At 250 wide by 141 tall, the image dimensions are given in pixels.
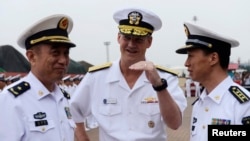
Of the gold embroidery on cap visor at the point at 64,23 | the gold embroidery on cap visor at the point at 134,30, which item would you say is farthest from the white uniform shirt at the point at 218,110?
the gold embroidery on cap visor at the point at 64,23

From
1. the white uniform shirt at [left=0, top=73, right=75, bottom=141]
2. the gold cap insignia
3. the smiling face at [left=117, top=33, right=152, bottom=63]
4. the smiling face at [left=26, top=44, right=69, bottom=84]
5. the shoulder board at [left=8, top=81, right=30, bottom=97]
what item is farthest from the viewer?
the gold cap insignia

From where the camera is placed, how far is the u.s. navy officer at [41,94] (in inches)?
93.3

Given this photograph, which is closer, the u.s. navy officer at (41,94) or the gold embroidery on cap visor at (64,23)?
the u.s. navy officer at (41,94)

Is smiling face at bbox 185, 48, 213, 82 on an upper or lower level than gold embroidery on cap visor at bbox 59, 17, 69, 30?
lower

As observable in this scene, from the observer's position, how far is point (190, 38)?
2.82 meters

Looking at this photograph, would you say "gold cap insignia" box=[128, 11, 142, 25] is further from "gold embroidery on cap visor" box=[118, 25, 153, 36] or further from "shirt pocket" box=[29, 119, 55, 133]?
"shirt pocket" box=[29, 119, 55, 133]

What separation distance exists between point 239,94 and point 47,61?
1379 mm

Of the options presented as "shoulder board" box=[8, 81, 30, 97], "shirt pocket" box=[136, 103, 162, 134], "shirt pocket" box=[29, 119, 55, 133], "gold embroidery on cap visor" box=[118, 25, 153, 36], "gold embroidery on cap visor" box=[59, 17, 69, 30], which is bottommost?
"shirt pocket" box=[136, 103, 162, 134]

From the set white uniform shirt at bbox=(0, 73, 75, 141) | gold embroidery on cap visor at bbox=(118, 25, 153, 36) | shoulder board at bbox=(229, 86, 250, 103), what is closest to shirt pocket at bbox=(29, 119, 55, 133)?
white uniform shirt at bbox=(0, 73, 75, 141)

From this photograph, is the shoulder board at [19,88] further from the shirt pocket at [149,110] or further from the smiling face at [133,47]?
the shirt pocket at [149,110]

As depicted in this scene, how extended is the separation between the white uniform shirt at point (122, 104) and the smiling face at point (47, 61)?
2.28ft

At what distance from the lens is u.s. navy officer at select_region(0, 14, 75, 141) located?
2.37 meters

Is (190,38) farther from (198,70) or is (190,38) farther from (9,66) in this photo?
(9,66)

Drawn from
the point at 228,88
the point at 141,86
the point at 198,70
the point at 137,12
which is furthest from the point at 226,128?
the point at 137,12
